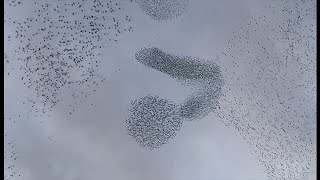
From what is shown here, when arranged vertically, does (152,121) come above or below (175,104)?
below

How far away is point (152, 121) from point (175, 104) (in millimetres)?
1219

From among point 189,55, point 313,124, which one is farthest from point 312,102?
point 189,55

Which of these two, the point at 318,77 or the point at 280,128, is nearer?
the point at 318,77

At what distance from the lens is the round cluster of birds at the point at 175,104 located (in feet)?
58.6

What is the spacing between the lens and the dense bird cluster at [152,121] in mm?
18234

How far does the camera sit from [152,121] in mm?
18250

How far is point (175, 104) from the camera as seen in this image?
18547 mm

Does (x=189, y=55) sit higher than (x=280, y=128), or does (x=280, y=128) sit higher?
(x=189, y=55)

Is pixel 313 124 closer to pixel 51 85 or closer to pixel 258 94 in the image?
pixel 258 94

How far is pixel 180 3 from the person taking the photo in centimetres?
1700

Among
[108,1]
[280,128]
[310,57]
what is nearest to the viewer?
[108,1]

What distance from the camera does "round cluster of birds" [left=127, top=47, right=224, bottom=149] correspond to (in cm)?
1788
